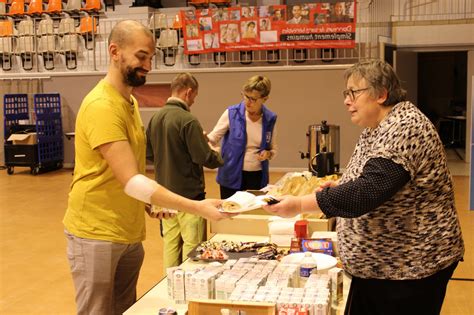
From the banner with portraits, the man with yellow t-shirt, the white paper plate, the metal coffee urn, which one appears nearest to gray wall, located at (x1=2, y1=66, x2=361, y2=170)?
the banner with portraits

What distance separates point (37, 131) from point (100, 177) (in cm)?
1028

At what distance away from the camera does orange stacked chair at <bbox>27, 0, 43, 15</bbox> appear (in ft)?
48.7

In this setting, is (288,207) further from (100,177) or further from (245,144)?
(245,144)

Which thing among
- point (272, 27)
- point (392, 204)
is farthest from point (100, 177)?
point (272, 27)

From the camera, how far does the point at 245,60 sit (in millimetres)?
12312

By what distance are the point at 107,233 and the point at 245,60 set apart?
10111mm

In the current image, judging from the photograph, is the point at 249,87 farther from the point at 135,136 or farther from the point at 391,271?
the point at 391,271

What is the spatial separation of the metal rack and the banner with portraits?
3270mm

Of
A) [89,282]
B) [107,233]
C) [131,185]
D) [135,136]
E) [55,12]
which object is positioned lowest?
[89,282]

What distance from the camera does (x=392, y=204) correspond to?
2.27m

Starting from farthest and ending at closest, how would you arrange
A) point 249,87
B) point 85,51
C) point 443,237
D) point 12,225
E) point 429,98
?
1. point 429,98
2. point 85,51
3. point 12,225
4. point 249,87
5. point 443,237

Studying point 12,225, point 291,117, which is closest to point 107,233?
point 12,225

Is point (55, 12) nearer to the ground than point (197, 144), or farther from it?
farther from it

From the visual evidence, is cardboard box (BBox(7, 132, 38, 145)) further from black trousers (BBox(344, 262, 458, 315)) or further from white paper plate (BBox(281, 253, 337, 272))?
black trousers (BBox(344, 262, 458, 315))
